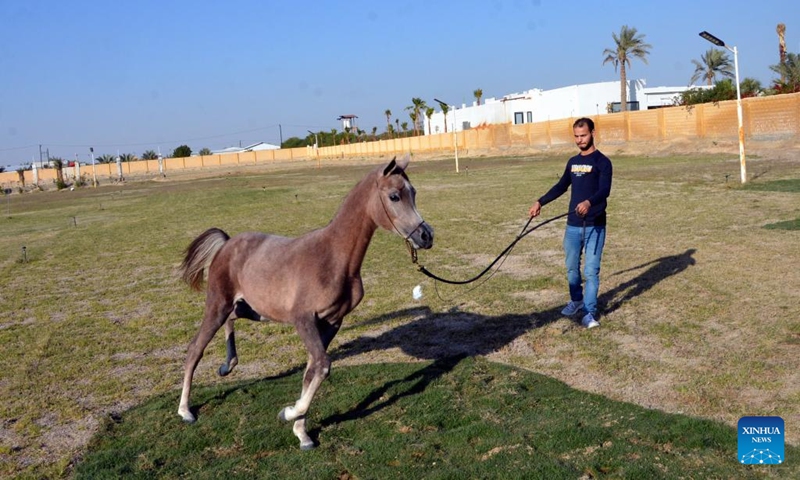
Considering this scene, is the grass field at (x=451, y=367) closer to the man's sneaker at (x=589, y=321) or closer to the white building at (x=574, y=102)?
the man's sneaker at (x=589, y=321)

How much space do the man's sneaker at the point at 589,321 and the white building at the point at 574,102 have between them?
263 feet

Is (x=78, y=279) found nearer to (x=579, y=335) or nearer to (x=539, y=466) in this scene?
(x=579, y=335)

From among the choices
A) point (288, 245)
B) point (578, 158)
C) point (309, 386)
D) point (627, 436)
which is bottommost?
point (627, 436)

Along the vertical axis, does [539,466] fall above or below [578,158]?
below

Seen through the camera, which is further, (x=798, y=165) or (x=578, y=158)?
(x=798, y=165)

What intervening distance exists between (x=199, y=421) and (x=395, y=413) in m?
1.81

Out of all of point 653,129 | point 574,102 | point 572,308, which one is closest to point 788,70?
point 653,129

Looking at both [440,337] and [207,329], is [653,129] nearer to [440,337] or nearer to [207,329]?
[440,337]

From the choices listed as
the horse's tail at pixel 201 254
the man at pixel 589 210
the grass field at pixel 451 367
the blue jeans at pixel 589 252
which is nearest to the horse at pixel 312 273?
the horse's tail at pixel 201 254

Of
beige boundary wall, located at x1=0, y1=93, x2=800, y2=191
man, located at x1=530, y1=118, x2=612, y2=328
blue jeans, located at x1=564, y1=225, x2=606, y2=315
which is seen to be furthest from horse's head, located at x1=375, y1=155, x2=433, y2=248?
beige boundary wall, located at x1=0, y1=93, x2=800, y2=191

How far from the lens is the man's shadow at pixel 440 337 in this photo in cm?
749

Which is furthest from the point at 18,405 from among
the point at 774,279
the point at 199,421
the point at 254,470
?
the point at 774,279

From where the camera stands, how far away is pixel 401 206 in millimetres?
6109

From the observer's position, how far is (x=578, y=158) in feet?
31.5
